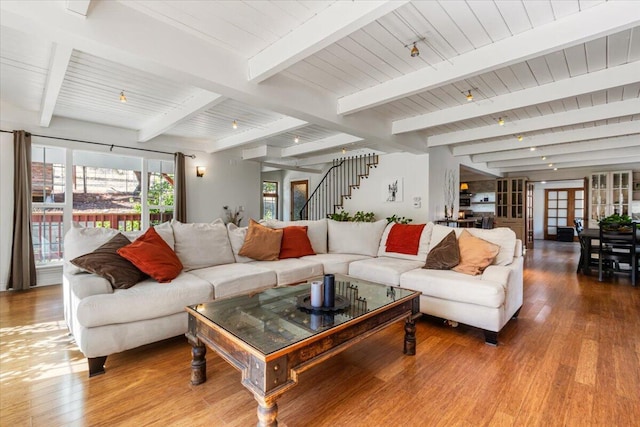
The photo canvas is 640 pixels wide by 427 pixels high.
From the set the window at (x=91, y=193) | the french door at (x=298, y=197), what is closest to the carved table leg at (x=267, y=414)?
the window at (x=91, y=193)

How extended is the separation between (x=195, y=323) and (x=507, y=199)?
33.8 ft

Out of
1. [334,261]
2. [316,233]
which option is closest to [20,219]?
[316,233]

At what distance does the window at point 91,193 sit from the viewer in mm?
4648

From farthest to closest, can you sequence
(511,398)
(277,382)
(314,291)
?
(314,291) < (511,398) < (277,382)

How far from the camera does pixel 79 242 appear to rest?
8.74ft

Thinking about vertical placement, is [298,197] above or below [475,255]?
above

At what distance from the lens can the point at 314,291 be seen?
6.68 ft

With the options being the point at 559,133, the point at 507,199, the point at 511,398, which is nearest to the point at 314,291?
the point at 511,398

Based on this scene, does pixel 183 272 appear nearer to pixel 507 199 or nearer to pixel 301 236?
pixel 301 236

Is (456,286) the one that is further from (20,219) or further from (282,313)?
(20,219)

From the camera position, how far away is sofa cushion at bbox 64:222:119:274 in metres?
2.63

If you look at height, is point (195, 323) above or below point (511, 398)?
above

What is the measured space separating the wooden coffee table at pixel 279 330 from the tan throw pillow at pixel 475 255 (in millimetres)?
961

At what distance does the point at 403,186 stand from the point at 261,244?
12.0 feet
